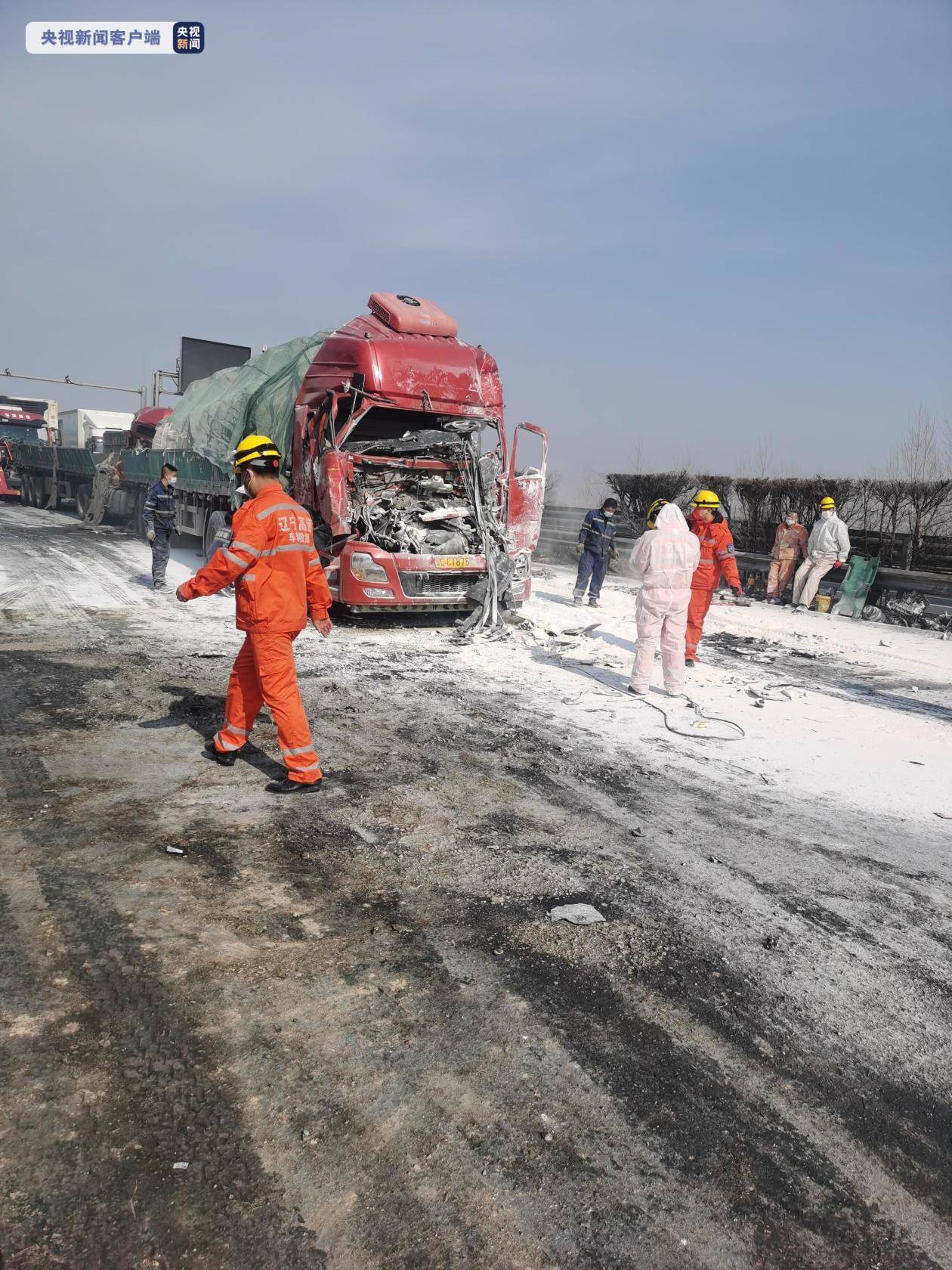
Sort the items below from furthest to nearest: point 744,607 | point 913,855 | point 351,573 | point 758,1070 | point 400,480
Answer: point 744,607, point 400,480, point 351,573, point 913,855, point 758,1070

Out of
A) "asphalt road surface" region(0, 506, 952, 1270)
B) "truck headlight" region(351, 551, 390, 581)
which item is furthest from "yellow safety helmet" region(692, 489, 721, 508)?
"asphalt road surface" region(0, 506, 952, 1270)

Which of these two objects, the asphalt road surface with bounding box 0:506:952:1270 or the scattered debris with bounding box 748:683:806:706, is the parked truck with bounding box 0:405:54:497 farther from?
the asphalt road surface with bounding box 0:506:952:1270

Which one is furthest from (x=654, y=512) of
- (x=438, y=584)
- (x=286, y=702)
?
(x=286, y=702)

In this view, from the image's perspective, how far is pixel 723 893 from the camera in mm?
3701

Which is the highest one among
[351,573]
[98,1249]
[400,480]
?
[400,480]

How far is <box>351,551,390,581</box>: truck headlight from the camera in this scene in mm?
9305

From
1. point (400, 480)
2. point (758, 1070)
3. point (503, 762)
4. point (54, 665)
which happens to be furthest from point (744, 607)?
point (758, 1070)

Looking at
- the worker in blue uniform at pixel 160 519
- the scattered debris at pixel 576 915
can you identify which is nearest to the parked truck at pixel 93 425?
the worker in blue uniform at pixel 160 519

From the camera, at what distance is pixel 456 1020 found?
2.67 metres

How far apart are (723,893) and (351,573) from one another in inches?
251

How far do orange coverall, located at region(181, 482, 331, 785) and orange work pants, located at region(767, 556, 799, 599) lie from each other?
11528 millimetres

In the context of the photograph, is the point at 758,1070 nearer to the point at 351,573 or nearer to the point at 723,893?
the point at 723,893

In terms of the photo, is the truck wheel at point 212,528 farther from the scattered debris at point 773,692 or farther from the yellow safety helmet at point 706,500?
the scattered debris at point 773,692

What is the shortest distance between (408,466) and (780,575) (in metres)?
7.48
